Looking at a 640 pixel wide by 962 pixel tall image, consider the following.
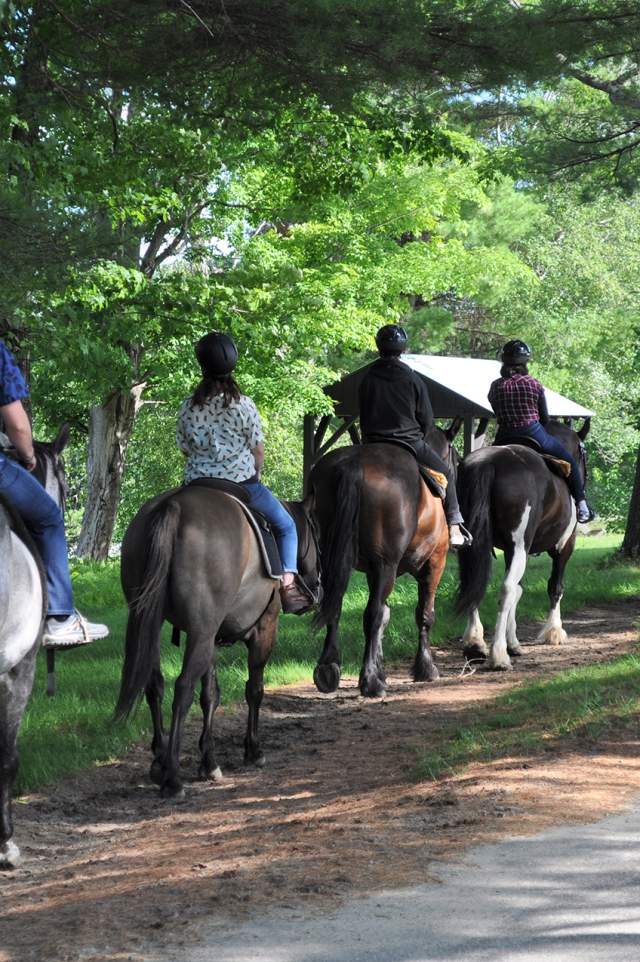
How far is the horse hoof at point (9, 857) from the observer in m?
5.96

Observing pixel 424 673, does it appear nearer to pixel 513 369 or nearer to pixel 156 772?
pixel 513 369

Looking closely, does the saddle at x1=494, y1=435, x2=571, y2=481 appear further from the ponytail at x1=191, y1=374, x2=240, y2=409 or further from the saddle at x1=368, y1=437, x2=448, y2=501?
the ponytail at x1=191, y1=374, x2=240, y2=409

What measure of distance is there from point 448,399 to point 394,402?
17403 mm

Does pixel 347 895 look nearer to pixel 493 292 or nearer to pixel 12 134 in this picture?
pixel 12 134

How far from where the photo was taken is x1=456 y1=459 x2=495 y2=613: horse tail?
1209 centimetres

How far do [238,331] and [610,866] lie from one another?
49.5 ft

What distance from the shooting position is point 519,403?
1311cm

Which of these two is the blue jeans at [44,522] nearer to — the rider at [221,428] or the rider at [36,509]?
the rider at [36,509]

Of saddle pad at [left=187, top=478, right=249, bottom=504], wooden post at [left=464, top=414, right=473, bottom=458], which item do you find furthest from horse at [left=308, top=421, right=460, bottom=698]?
wooden post at [left=464, top=414, right=473, bottom=458]

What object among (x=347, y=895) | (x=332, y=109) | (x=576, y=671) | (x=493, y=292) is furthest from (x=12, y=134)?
(x=493, y=292)

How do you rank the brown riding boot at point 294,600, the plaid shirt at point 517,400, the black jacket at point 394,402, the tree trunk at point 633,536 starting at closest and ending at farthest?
the brown riding boot at point 294,600, the black jacket at point 394,402, the plaid shirt at point 517,400, the tree trunk at point 633,536

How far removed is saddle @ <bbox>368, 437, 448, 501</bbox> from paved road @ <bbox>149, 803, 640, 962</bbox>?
6.19 meters

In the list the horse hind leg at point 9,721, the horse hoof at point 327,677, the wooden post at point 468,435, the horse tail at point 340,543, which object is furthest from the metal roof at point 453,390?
the horse hind leg at point 9,721

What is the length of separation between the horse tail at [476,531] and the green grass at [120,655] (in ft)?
2.56
